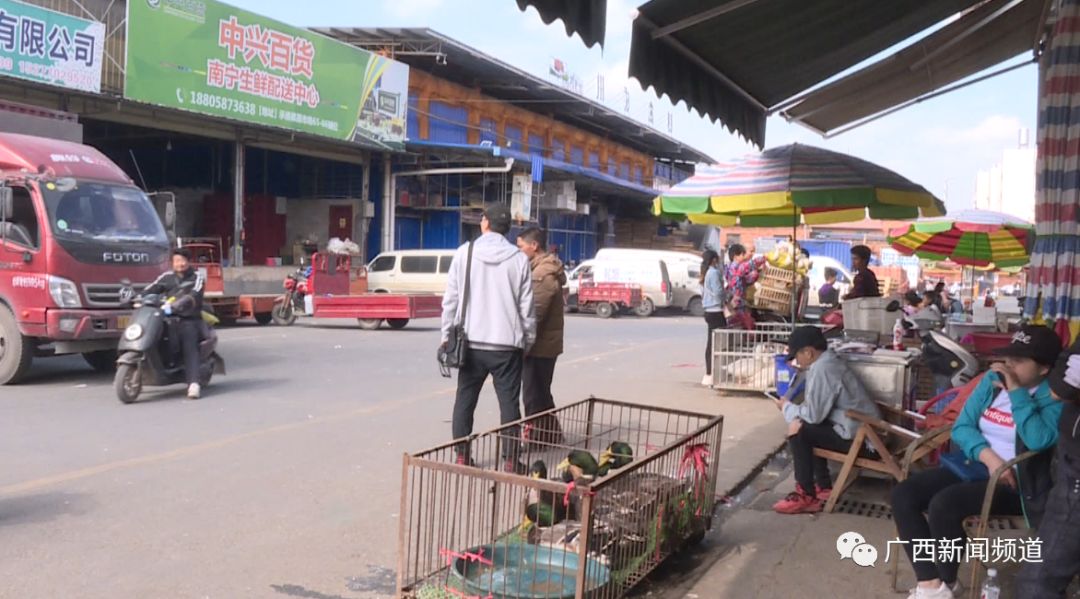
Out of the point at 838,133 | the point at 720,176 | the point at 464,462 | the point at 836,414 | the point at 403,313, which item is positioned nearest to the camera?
the point at 464,462

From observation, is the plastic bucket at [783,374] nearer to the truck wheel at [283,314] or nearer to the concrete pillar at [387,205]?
the truck wheel at [283,314]

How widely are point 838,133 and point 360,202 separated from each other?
20272 millimetres

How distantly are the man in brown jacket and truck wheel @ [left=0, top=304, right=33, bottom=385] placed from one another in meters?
6.62

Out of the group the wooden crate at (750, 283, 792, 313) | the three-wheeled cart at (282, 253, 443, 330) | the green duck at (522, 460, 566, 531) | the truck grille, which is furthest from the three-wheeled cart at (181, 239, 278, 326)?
the green duck at (522, 460, 566, 531)

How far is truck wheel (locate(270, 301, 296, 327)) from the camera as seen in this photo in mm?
19047

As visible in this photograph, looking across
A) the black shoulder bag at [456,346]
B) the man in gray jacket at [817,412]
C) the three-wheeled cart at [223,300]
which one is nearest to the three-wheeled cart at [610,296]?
the three-wheeled cart at [223,300]

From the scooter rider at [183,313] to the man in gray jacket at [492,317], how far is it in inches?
182

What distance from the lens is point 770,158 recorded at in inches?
279

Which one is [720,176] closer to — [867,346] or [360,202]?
[867,346]

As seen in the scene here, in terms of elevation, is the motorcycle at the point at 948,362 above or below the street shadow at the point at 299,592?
above

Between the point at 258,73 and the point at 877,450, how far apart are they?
18.8 meters

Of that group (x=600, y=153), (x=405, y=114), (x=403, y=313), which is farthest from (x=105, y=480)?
(x=600, y=153)

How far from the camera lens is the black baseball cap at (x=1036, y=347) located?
370cm

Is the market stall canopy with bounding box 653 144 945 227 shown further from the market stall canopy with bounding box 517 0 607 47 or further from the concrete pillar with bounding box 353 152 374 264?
the concrete pillar with bounding box 353 152 374 264
